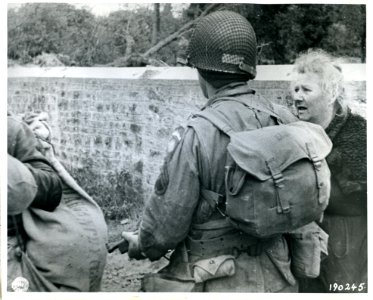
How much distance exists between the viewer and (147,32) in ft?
14.9

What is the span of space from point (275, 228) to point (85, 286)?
1.52 m

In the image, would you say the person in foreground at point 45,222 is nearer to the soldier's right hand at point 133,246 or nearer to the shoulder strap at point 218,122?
the soldier's right hand at point 133,246

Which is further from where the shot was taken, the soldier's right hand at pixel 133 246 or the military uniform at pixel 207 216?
the soldier's right hand at pixel 133 246

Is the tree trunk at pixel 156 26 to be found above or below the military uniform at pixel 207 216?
above

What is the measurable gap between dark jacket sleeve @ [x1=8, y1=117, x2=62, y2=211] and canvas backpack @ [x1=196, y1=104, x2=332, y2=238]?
1.32 m

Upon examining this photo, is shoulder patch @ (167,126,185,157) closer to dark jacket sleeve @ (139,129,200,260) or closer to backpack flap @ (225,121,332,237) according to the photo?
dark jacket sleeve @ (139,129,200,260)

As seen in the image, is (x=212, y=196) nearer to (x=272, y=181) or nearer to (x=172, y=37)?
(x=272, y=181)

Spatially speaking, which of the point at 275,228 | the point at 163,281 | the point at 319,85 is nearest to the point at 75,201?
the point at 163,281

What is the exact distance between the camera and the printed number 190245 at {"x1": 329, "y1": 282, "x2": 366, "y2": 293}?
4.56 metres

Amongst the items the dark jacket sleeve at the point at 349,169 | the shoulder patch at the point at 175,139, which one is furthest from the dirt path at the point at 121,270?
the dark jacket sleeve at the point at 349,169

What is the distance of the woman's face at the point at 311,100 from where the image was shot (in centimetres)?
451

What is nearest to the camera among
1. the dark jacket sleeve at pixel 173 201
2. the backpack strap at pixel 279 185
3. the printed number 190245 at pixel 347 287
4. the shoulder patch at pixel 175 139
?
the backpack strap at pixel 279 185

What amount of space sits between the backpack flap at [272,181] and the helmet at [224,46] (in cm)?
48

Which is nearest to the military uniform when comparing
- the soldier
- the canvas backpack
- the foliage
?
the soldier
